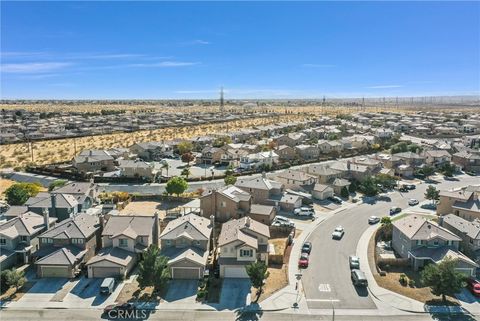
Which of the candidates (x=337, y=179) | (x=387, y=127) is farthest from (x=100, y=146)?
(x=387, y=127)

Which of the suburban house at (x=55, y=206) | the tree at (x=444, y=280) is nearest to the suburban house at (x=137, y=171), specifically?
the suburban house at (x=55, y=206)

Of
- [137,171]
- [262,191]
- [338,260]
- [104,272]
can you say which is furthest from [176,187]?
[338,260]

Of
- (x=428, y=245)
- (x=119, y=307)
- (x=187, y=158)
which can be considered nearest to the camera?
(x=119, y=307)

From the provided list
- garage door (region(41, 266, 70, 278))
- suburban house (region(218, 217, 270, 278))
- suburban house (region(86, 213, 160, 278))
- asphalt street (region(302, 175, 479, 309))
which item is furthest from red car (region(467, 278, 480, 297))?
garage door (region(41, 266, 70, 278))

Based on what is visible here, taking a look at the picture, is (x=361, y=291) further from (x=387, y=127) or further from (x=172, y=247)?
(x=387, y=127)

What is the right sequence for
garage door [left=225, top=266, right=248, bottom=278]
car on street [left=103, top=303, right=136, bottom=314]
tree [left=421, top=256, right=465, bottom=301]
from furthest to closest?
garage door [left=225, top=266, right=248, bottom=278] < tree [left=421, top=256, right=465, bottom=301] < car on street [left=103, top=303, right=136, bottom=314]

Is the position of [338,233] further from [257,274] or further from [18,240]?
[18,240]

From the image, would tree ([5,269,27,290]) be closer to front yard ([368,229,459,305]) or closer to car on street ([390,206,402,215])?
front yard ([368,229,459,305])
